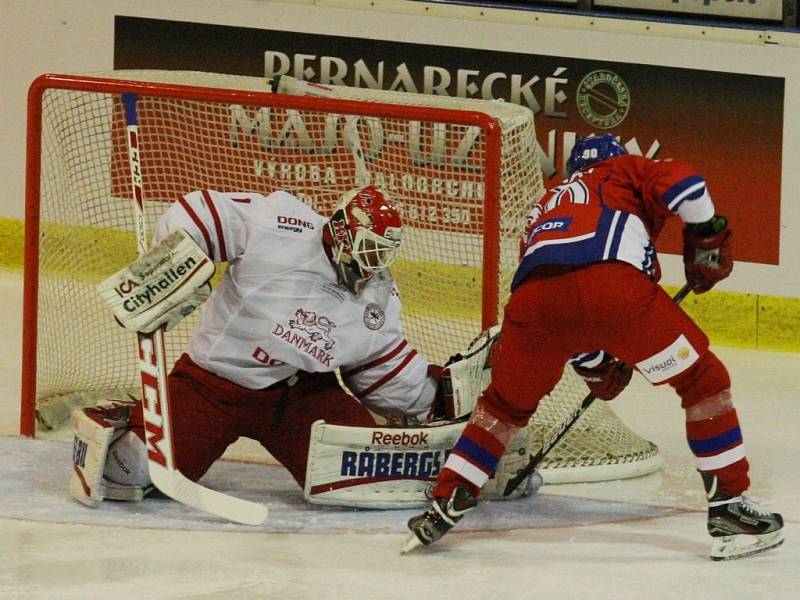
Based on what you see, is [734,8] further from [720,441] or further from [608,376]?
[720,441]

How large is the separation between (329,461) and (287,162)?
1427 millimetres

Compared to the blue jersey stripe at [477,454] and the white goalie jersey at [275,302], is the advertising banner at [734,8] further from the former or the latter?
the blue jersey stripe at [477,454]

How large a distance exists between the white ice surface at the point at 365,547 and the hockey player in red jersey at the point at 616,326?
15 centimetres

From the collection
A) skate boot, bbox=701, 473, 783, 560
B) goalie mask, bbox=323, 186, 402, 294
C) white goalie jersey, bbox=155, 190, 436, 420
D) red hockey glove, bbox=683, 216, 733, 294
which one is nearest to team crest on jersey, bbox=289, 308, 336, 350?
white goalie jersey, bbox=155, 190, 436, 420

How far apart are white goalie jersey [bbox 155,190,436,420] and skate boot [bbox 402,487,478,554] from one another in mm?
562

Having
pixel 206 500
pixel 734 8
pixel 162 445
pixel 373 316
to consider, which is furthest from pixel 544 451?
pixel 734 8

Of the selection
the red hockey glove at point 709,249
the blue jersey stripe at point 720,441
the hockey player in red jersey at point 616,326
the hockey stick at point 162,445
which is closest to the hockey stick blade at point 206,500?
the hockey stick at point 162,445

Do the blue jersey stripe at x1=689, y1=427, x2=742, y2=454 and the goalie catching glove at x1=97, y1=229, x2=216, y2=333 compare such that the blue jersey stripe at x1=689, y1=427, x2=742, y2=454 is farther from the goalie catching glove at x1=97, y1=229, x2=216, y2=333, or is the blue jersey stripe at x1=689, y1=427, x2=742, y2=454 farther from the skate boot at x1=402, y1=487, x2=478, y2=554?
the goalie catching glove at x1=97, y1=229, x2=216, y2=333

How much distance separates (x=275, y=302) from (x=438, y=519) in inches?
28.9

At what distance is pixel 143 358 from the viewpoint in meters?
4.25

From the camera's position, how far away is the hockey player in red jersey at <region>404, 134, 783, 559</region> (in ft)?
12.8

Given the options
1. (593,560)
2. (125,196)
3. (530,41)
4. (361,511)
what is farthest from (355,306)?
(530,41)

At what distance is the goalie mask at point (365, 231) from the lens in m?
4.26

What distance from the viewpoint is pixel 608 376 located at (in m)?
4.29
